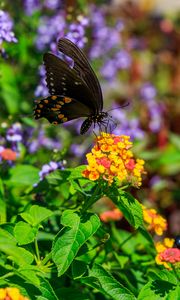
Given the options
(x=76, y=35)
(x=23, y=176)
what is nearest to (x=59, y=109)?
(x=23, y=176)

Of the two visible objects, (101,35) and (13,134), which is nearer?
(13,134)

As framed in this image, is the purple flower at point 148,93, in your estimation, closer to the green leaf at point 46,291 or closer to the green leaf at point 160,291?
the green leaf at point 160,291

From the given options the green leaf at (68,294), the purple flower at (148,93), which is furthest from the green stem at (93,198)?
the purple flower at (148,93)

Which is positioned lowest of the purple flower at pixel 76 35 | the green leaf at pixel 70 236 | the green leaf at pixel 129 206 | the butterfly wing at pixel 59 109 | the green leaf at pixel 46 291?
the green leaf at pixel 46 291

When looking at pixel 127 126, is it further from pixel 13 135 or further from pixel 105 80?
pixel 13 135

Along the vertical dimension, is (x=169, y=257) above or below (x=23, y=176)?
below

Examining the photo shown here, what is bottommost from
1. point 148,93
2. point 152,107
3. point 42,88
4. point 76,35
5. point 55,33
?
point 42,88

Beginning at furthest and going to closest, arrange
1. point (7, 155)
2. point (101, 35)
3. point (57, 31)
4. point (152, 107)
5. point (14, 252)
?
point (152, 107), point (101, 35), point (57, 31), point (7, 155), point (14, 252)
